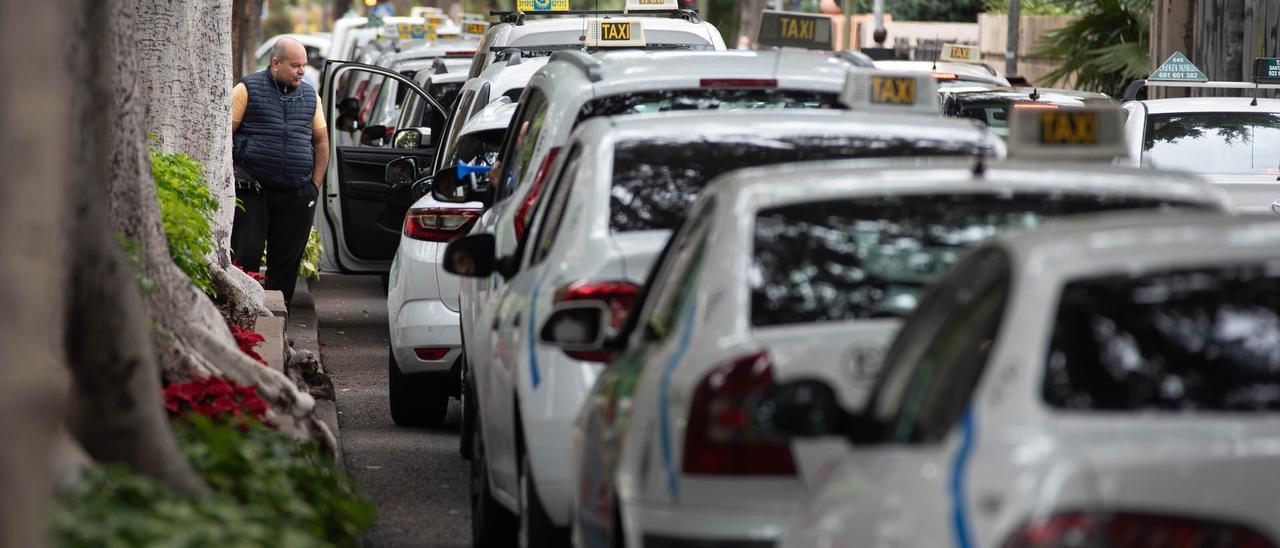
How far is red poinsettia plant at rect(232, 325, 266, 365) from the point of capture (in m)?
9.75

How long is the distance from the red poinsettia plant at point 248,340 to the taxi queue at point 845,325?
91cm

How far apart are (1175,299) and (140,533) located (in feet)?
6.83

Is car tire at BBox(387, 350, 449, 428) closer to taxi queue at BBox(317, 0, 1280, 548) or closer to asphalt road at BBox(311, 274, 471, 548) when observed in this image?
asphalt road at BBox(311, 274, 471, 548)

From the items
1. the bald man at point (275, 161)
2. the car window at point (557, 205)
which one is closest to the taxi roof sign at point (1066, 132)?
the car window at point (557, 205)

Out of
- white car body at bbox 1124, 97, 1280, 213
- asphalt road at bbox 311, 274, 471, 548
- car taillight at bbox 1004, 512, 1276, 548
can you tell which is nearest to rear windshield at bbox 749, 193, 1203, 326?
car taillight at bbox 1004, 512, 1276, 548

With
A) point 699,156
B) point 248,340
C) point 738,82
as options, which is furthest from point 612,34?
point 699,156

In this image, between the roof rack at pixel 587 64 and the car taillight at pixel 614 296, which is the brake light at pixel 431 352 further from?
the car taillight at pixel 614 296

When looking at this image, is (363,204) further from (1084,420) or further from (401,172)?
(1084,420)

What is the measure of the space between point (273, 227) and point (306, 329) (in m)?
0.71

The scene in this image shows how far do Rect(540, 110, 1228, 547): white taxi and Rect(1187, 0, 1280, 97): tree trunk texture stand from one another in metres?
19.1

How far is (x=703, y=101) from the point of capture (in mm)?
8445

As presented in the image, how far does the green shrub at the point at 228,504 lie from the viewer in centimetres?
463

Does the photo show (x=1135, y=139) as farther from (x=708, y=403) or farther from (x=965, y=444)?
(x=965, y=444)

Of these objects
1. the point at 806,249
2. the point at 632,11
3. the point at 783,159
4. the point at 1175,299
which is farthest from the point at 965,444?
the point at 632,11
